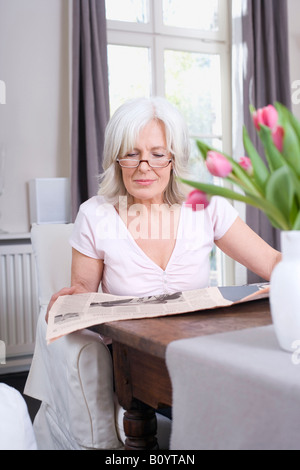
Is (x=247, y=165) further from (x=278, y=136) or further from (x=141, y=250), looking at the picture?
(x=141, y=250)

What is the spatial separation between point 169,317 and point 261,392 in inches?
17.8

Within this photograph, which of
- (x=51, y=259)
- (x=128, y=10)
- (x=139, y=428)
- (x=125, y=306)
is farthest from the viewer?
(x=128, y=10)

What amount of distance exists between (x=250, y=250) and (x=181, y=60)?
2736mm

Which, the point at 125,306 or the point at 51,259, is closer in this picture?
the point at 125,306

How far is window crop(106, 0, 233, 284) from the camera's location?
394 cm

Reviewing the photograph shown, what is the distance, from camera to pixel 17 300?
135 inches

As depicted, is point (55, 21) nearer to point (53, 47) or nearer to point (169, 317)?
point (53, 47)

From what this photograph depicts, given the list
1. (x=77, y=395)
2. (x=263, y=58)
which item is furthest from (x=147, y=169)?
(x=263, y=58)

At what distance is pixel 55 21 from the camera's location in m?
3.66

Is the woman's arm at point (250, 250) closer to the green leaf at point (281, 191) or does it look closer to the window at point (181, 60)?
the green leaf at point (281, 191)

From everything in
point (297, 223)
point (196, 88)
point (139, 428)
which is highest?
point (196, 88)

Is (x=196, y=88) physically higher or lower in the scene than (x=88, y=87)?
higher

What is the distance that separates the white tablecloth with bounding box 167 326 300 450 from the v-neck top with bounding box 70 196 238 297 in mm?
706
